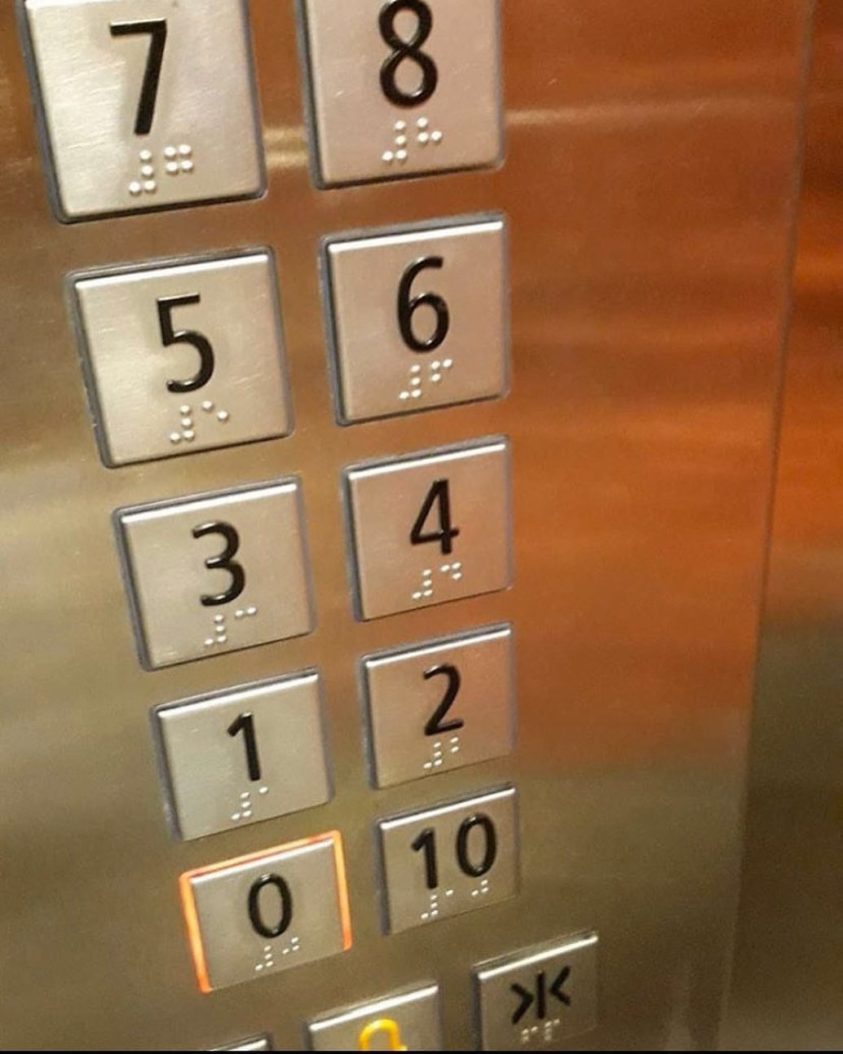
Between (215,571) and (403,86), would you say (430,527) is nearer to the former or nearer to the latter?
(215,571)

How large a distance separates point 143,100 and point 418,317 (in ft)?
0.52

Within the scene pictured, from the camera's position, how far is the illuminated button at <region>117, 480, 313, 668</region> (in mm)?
557

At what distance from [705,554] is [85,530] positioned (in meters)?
0.35

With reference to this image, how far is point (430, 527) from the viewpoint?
0.60 metres

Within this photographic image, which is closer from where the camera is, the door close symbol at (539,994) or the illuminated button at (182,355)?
the illuminated button at (182,355)

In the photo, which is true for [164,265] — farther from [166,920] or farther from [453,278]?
[166,920]

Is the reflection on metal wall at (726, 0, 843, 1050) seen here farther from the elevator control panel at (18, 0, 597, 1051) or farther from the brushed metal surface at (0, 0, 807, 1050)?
the elevator control panel at (18, 0, 597, 1051)

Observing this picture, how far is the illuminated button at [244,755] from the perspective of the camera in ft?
2.03

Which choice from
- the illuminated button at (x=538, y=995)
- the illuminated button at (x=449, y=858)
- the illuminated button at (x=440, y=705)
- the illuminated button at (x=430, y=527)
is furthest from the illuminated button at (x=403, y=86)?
the illuminated button at (x=538, y=995)

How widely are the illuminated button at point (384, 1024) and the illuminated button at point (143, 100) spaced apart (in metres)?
0.56

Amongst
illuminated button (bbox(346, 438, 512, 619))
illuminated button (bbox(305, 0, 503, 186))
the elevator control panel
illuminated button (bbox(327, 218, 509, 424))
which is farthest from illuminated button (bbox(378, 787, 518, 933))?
illuminated button (bbox(305, 0, 503, 186))

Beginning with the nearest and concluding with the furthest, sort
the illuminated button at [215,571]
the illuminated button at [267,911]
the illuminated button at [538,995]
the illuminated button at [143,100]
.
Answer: the illuminated button at [143,100]
the illuminated button at [215,571]
the illuminated button at [267,911]
the illuminated button at [538,995]

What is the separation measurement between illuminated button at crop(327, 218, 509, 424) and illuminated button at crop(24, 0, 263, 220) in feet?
0.24

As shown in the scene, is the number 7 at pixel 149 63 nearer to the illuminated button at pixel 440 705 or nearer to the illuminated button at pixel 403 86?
the illuminated button at pixel 403 86
